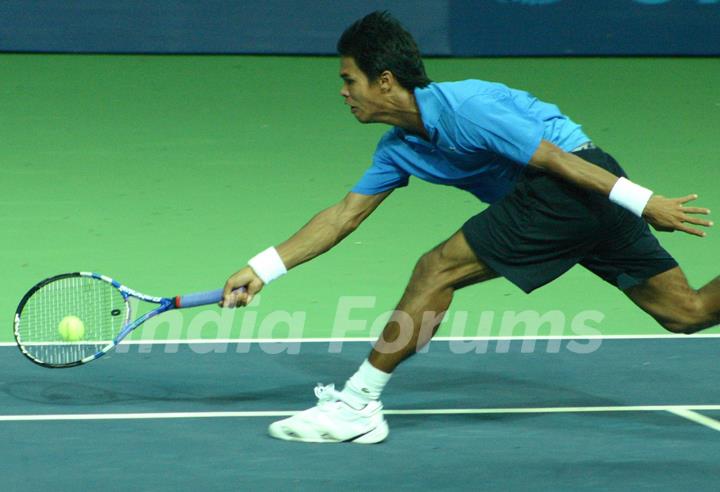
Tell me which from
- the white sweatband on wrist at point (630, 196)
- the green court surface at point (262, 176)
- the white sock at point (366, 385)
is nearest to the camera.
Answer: the white sweatband on wrist at point (630, 196)

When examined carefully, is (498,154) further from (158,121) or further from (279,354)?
(158,121)

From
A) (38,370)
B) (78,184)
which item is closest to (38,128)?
(78,184)

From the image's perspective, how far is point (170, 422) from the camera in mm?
5434

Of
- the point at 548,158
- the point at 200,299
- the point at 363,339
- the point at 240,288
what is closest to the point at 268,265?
the point at 240,288

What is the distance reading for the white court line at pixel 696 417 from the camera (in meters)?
5.43

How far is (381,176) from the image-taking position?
5.50m

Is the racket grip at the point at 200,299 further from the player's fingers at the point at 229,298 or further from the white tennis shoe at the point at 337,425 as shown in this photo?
the white tennis shoe at the point at 337,425

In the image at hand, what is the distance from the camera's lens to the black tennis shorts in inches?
202

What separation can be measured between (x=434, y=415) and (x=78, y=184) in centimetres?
490

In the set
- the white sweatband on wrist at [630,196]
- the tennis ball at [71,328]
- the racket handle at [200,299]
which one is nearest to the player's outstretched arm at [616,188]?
the white sweatband on wrist at [630,196]

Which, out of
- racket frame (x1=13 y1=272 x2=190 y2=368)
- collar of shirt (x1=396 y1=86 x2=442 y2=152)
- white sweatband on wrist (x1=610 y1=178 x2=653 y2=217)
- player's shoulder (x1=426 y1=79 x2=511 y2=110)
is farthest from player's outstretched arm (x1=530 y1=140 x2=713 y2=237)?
racket frame (x1=13 y1=272 x2=190 y2=368)

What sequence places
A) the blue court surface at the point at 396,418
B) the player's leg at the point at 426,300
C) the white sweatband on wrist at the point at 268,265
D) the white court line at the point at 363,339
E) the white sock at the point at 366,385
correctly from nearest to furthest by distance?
the blue court surface at the point at 396,418 → the player's leg at the point at 426,300 → the white sock at the point at 366,385 → the white sweatband on wrist at the point at 268,265 → the white court line at the point at 363,339

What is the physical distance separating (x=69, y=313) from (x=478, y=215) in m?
1.58

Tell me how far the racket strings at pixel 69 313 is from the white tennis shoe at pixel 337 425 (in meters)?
0.77
